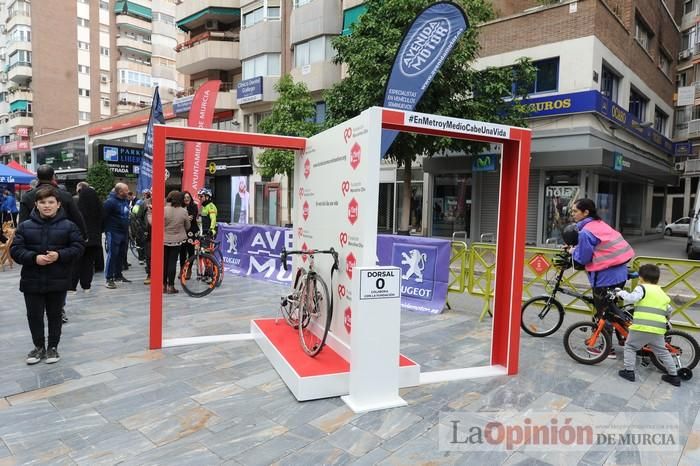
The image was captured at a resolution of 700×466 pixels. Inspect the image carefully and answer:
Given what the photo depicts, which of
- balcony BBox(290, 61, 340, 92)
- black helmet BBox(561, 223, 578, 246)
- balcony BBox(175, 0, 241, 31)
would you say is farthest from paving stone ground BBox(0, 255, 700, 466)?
balcony BBox(175, 0, 241, 31)

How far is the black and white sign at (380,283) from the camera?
3.81 meters

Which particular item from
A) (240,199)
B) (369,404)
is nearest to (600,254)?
(369,404)

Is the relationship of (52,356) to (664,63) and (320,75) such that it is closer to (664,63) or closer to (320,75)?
(320,75)

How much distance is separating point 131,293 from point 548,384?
6823 millimetres

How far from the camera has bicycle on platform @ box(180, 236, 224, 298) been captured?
8.34 metres

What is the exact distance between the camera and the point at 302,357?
178 inches

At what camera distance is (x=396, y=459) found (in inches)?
121

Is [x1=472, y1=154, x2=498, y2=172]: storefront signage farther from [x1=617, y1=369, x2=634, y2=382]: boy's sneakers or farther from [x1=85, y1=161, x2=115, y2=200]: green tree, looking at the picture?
[x1=85, y1=161, x2=115, y2=200]: green tree

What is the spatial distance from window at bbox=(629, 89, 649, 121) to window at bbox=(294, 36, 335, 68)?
1384 cm

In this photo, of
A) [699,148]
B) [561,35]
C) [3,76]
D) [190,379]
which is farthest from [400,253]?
[3,76]

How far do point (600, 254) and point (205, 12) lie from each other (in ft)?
101

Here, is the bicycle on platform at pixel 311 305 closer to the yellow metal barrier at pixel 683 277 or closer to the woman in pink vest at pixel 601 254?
the woman in pink vest at pixel 601 254

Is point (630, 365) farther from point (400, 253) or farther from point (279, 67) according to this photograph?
point (279, 67)

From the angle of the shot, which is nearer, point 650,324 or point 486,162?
point 650,324
